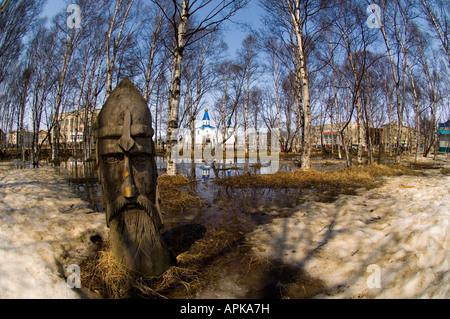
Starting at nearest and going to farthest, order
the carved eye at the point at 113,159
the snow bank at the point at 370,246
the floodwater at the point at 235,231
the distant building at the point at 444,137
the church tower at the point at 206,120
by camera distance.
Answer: the snow bank at the point at 370,246, the floodwater at the point at 235,231, the carved eye at the point at 113,159, the distant building at the point at 444,137, the church tower at the point at 206,120

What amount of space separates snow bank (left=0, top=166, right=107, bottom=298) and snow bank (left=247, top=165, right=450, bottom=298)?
2515 millimetres

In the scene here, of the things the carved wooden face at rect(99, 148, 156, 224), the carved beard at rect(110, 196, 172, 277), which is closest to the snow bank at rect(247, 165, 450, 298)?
the carved beard at rect(110, 196, 172, 277)

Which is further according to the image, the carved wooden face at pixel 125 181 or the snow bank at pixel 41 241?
the carved wooden face at pixel 125 181

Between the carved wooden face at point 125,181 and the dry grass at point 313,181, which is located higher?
the carved wooden face at point 125,181

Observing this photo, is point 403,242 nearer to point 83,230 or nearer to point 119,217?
point 119,217

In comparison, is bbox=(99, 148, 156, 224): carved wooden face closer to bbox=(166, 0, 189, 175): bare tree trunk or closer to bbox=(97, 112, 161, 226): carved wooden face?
bbox=(97, 112, 161, 226): carved wooden face

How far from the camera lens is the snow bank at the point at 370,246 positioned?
7.04ft

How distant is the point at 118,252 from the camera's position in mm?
2469

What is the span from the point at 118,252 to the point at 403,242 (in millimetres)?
3674

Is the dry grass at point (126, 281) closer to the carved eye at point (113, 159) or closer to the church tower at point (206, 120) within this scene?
the carved eye at point (113, 159)

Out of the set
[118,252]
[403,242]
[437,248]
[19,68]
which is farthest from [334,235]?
[19,68]

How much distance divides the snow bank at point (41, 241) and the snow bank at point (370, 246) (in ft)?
8.25

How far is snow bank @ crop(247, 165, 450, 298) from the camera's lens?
2.15 metres

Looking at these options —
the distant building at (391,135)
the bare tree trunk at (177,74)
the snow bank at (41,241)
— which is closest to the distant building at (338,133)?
the distant building at (391,135)
